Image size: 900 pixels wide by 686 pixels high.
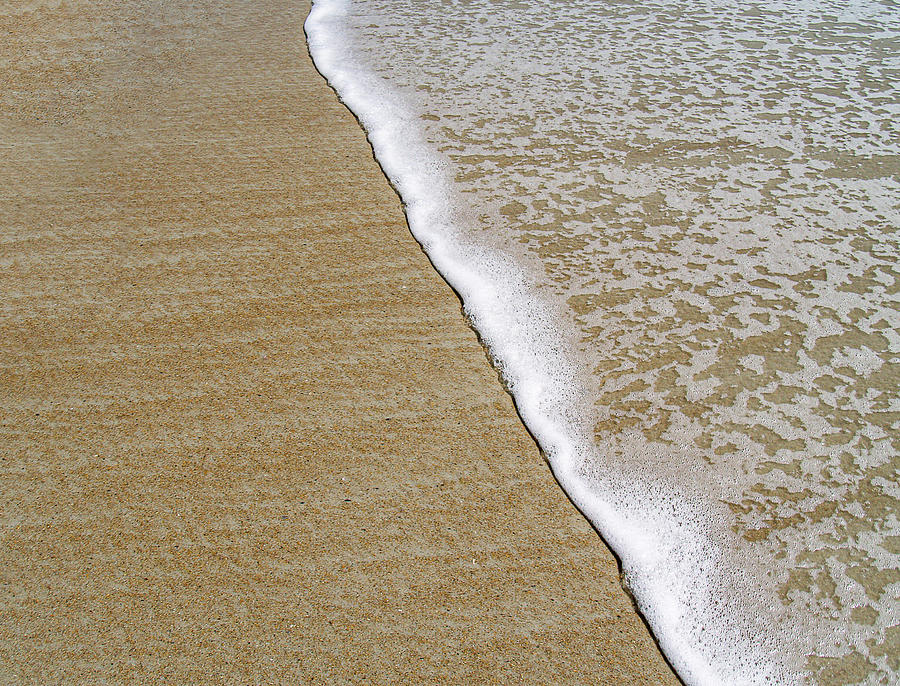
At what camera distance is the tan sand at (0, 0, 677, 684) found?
A: 1299 millimetres

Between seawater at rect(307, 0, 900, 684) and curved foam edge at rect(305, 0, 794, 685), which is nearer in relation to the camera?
curved foam edge at rect(305, 0, 794, 685)

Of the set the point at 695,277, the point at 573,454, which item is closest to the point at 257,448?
the point at 573,454

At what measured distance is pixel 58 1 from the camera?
3850 millimetres

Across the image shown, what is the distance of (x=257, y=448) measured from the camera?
1.63 meters

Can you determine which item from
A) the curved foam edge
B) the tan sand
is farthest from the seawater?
the tan sand

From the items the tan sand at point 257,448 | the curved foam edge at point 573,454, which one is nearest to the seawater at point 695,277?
the curved foam edge at point 573,454

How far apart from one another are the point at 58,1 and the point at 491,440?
358cm

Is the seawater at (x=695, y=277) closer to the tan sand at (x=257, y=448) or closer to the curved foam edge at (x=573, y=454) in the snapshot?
the curved foam edge at (x=573, y=454)

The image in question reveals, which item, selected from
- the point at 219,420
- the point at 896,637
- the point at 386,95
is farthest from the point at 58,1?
the point at 896,637

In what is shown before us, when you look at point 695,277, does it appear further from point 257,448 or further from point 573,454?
point 257,448

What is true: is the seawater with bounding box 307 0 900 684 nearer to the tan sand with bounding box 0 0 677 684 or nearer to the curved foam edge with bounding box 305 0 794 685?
the curved foam edge with bounding box 305 0 794 685

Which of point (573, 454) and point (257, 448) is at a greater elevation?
point (257, 448)

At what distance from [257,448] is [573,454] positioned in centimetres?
68

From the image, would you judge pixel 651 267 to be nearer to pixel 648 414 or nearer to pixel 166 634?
pixel 648 414
